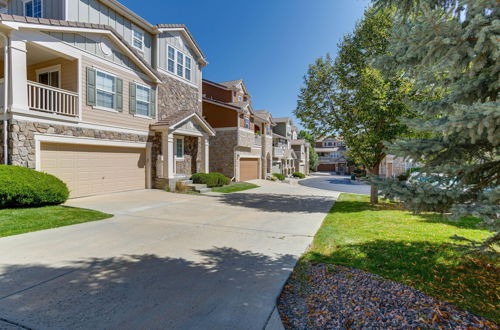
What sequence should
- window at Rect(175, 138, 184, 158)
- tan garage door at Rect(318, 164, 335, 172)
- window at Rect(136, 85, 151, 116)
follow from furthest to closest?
1. tan garage door at Rect(318, 164, 335, 172)
2. window at Rect(175, 138, 184, 158)
3. window at Rect(136, 85, 151, 116)

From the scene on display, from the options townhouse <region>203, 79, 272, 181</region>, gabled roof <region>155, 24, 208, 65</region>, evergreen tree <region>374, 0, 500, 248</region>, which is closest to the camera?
evergreen tree <region>374, 0, 500, 248</region>

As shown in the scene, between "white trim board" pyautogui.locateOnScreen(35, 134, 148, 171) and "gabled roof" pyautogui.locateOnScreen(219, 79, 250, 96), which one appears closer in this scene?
"white trim board" pyautogui.locateOnScreen(35, 134, 148, 171)

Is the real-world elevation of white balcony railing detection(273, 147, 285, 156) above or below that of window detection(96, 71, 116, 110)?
below

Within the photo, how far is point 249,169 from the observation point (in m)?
24.6

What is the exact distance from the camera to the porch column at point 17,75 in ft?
27.8

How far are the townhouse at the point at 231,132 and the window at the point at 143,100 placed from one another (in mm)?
8041

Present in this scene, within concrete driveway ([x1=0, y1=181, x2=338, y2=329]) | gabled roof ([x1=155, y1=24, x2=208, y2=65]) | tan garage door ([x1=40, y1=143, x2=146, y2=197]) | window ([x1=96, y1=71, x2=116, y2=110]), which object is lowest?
concrete driveway ([x1=0, y1=181, x2=338, y2=329])

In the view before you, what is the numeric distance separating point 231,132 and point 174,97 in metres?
6.81

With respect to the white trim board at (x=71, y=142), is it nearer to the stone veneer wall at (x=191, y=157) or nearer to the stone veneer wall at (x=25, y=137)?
the stone veneer wall at (x=25, y=137)

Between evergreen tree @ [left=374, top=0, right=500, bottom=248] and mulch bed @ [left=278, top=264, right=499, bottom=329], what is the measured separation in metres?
0.94

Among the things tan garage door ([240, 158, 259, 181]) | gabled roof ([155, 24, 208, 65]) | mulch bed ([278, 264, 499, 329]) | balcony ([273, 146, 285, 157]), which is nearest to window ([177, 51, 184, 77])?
gabled roof ([155, 24, 208, 65])

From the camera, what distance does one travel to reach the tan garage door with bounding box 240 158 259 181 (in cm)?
2319

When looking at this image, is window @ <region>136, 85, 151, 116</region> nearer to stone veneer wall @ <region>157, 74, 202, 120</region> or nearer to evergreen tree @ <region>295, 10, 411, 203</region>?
stone veneer wall @ <region>157, 74, 202, 120</region>

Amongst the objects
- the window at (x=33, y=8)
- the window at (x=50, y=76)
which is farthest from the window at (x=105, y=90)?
the window at (x=33, y=8)
